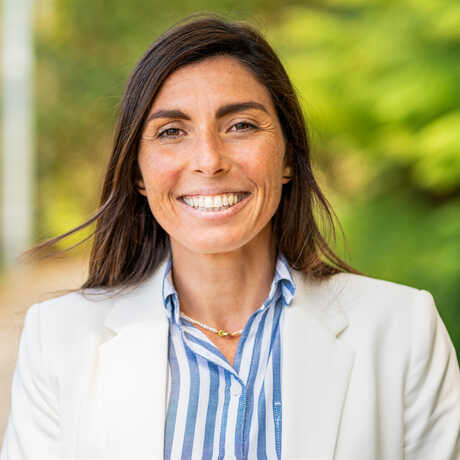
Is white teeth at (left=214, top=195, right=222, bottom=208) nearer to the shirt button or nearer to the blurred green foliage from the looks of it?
the shirt button

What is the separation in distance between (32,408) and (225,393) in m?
0.51

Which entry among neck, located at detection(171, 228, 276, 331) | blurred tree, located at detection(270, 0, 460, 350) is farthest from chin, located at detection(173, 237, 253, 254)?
blurred tree, located at detection(270, 0, 460, 350)

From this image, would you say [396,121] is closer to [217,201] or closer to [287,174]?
[287,174]

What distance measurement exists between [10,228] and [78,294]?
700cm

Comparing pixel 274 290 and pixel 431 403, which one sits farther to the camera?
pixel 274 290

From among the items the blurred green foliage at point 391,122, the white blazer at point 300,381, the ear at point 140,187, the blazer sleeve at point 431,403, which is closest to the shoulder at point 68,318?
the white blazer at point 300,381

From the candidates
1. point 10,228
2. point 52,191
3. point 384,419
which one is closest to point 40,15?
point 52,191

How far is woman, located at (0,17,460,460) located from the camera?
165cm

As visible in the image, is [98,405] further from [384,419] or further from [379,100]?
[379,100]

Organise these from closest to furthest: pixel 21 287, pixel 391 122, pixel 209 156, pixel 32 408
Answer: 1. pixel 209 156
2. pixel 32 408
3. pixel 391 122
4. pixel 21 287

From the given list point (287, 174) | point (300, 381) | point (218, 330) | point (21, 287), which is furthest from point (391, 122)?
point (21, 287)

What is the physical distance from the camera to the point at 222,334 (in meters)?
1.82

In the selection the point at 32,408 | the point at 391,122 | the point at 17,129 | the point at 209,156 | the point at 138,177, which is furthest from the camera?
the point at 17,129

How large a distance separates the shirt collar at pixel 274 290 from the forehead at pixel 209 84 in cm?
48
